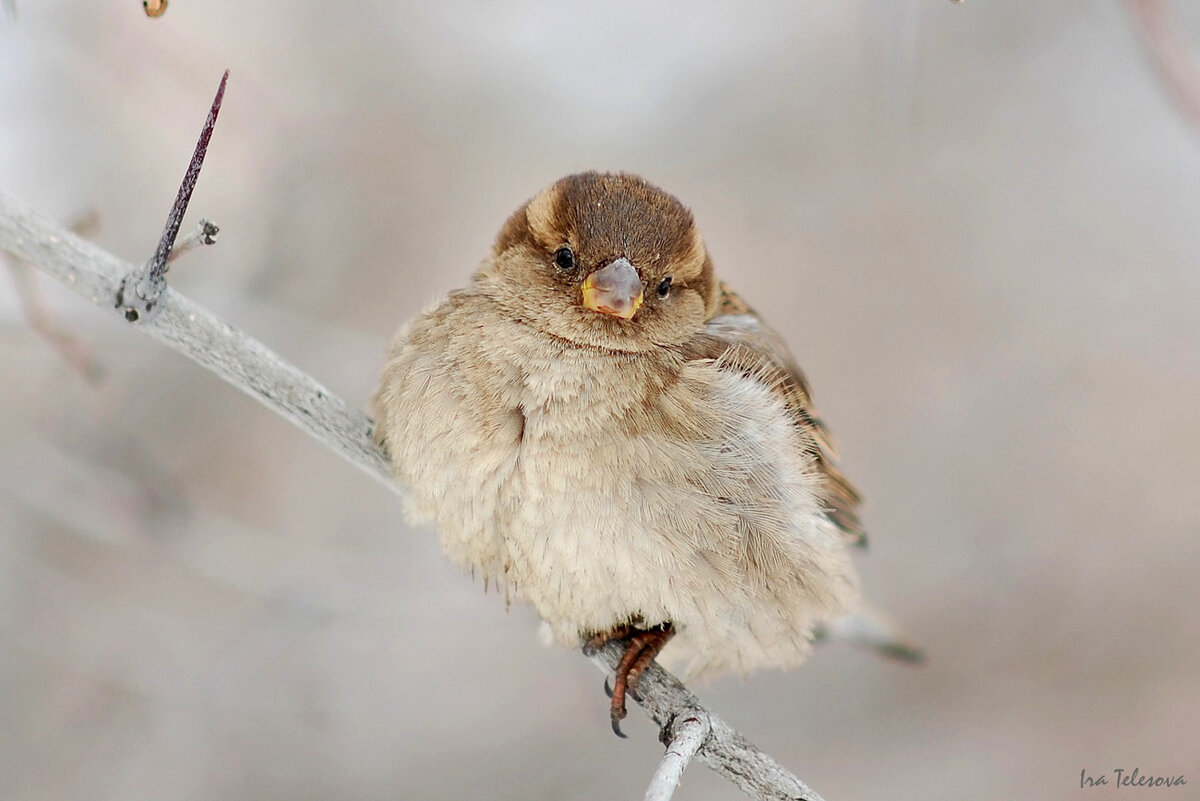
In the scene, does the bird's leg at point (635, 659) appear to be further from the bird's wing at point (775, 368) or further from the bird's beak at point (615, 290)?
the bird's beak at point (615, 290)

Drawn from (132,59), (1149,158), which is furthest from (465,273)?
(1149,158)

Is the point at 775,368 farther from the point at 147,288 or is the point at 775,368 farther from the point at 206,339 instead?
the point at 147,288

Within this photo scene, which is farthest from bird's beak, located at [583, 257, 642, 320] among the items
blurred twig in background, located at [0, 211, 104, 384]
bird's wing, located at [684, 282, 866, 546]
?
blurred twig in background, located at [0, 211, 104, 384]

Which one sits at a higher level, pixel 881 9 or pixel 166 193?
pixel 881 9

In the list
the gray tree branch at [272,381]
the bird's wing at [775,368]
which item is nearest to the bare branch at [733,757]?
the gray tree branch at [272,381]

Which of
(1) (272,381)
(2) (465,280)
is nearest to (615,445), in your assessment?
(1) (272,381)

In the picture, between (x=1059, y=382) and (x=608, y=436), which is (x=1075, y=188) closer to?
(x=1059, y=382)
